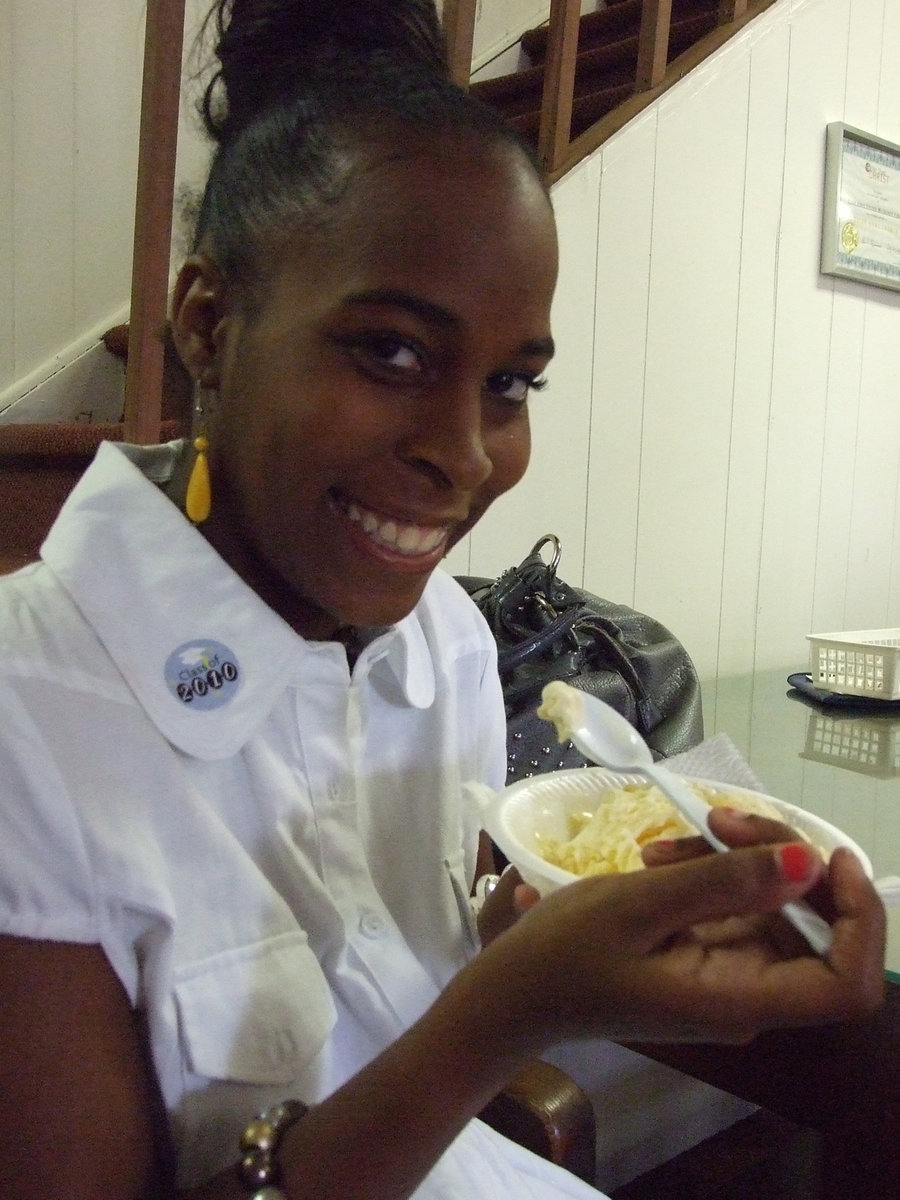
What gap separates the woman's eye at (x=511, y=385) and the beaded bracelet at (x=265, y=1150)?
48 cm

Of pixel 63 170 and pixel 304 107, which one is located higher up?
pixel 63 170

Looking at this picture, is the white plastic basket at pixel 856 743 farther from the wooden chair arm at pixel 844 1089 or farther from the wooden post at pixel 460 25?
the wooden post at pixel 460 25

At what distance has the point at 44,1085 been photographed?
1.61 ft

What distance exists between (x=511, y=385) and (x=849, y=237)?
6.13 ft

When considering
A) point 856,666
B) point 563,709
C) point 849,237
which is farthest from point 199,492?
point 849,237

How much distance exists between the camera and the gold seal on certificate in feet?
7.11

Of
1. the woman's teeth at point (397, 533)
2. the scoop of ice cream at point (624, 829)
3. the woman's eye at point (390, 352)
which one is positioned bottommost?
the scoop of ice cream at point (624, 829)

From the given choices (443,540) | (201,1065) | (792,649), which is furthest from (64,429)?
(792,649)

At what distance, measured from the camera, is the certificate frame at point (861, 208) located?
2135mm

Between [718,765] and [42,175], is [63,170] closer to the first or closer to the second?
[42,175]

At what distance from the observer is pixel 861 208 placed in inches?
86.1

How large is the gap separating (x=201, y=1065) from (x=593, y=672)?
83 cm

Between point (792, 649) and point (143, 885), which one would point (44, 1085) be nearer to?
point (143, 885)

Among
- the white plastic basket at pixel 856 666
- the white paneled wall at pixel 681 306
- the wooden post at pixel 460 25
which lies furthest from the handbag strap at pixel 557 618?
the wooden post at pixel 460 25
